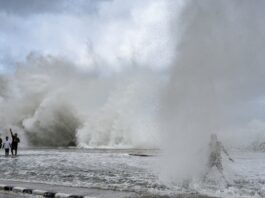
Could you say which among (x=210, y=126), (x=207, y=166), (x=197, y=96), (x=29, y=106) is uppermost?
(x=29, y=106)

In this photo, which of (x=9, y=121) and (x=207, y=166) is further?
(x=9, y=121)

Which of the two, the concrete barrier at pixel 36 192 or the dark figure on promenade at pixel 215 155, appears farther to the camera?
the dark figure on promenade at pixel 215 155

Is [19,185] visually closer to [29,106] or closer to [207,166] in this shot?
[207,166]

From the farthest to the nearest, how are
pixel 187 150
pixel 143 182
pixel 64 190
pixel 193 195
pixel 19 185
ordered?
pixel 187 150 → pixel 143 182 → pixel 19 185 → pixel 64 190 → pixel 193 195

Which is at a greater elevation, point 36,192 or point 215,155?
point 215,155

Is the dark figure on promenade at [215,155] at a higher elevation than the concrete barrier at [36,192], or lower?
higher

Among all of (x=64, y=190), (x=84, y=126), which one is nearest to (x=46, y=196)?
(x=64, y=190)

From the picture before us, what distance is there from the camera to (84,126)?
66750 millimetres

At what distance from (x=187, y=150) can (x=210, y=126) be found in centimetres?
142

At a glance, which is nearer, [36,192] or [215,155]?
[36,192]

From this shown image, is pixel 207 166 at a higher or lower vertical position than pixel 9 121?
lower

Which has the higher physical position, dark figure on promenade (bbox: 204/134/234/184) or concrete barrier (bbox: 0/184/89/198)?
dark figure on promenade (bbox: 204/134/234/184)

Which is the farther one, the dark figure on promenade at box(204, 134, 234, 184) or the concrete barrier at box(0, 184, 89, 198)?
the dark figure on promenade at box(204, 134, 234, 184)

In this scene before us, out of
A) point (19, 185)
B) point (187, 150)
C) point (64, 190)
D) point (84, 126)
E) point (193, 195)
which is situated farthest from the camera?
point (84, 126)
